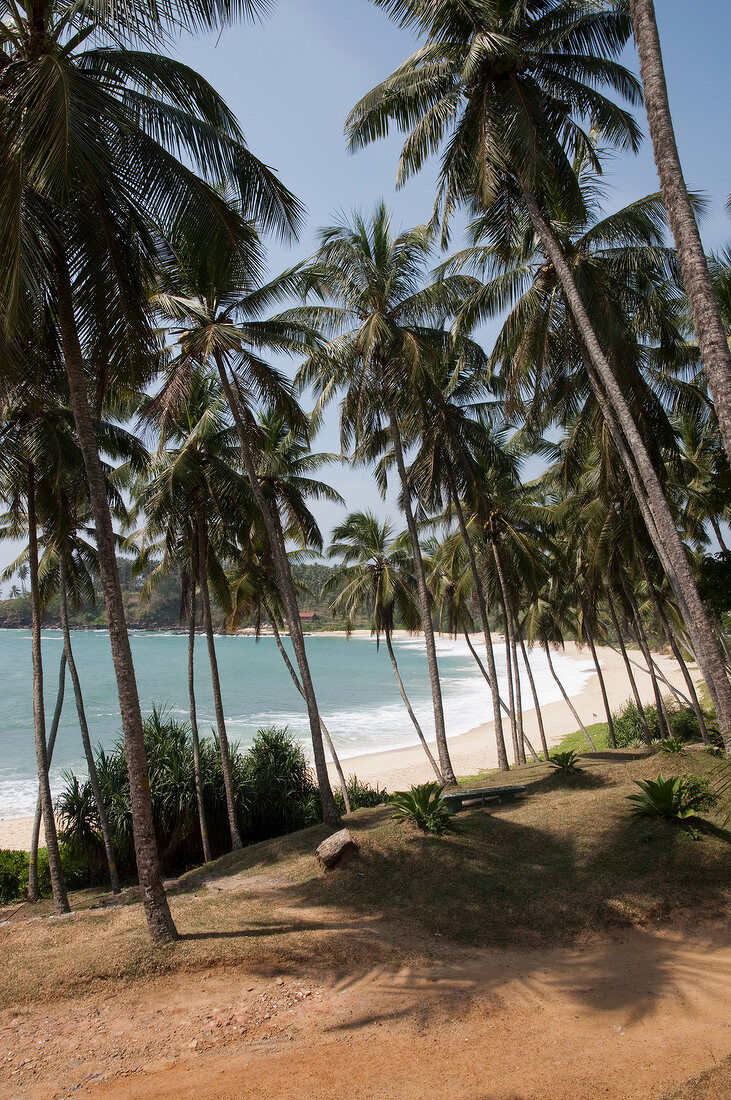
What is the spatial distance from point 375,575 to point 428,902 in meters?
13.5

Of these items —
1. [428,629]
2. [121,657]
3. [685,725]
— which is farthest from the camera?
[685,725]

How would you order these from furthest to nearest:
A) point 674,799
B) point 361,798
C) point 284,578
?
1. point 361,798
2. point 284,578
3. point 674,799

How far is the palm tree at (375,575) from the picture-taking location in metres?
20.3

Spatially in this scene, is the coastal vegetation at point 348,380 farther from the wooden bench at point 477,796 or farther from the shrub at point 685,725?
the shrub at point 685,725

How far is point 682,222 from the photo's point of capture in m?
6.97

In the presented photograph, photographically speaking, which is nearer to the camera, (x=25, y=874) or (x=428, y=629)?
(x=428, y=629)

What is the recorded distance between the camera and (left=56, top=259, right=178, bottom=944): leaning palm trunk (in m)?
6.61

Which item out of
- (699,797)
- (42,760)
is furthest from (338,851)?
(42,760)

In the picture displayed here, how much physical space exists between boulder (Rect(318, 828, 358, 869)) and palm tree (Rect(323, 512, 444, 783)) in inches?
435

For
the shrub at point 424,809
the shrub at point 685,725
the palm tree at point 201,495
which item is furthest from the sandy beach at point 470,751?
the shrub at point 424,809

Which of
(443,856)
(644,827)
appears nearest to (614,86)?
(644,827)

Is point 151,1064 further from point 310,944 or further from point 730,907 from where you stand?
point 730,907

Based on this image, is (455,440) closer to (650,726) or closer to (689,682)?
(689,682)

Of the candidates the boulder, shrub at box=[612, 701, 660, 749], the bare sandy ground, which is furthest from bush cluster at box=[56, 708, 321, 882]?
shrub at box=[612, 701, 660, 749]
